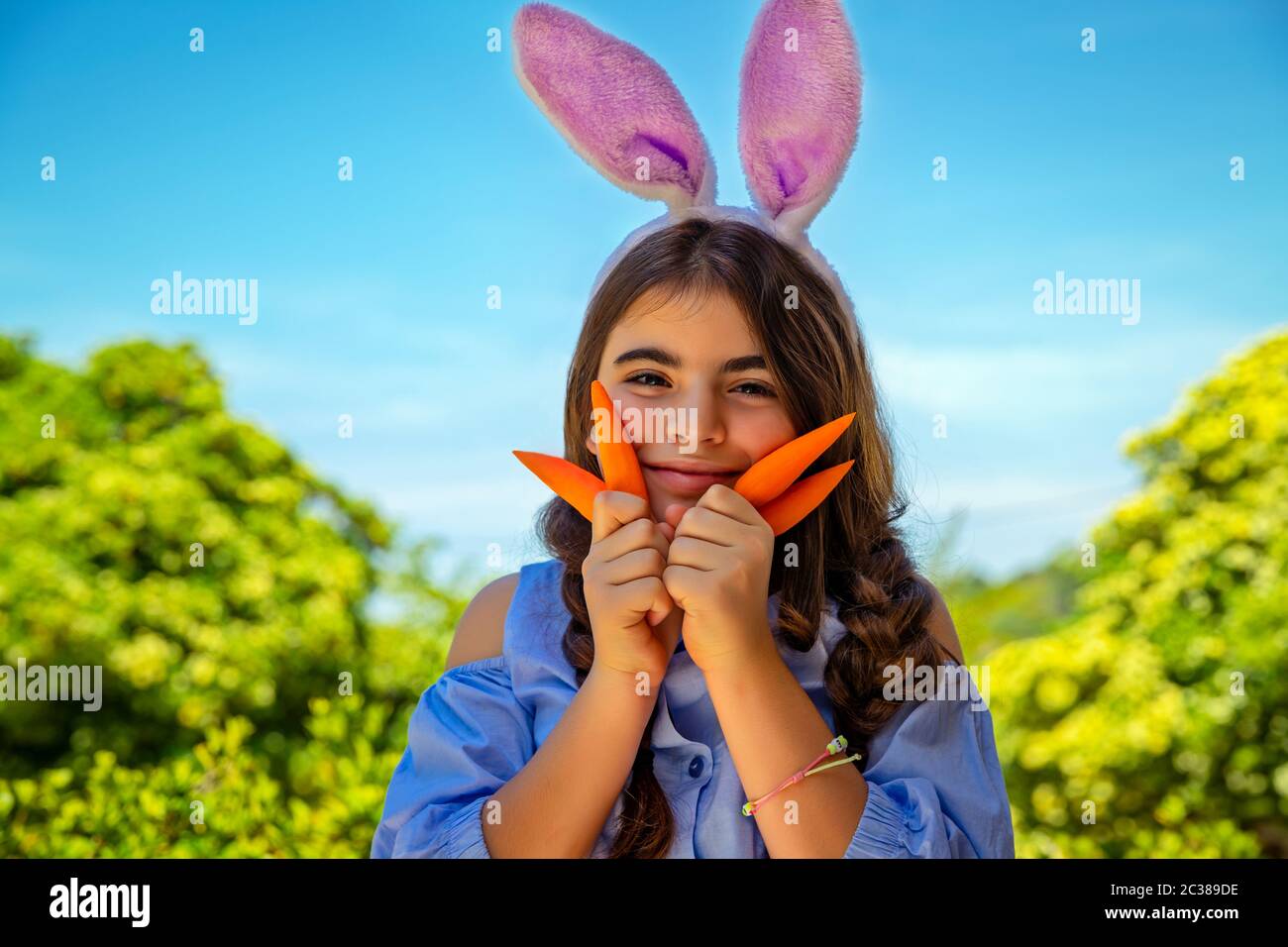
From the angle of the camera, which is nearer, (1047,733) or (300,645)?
(300,645)

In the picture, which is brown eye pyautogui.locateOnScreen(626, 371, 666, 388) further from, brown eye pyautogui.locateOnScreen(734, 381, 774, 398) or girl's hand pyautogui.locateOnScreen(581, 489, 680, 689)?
girl's hand pyautogui.locateOnScreen(581, 489, 680, 689)

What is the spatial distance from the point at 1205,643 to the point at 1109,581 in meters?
0.40

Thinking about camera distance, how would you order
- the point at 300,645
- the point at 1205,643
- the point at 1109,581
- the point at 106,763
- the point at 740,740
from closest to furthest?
the point at 740,740
the point at 106,763
the point at 300,645
the point at 1205,643
the point at 1109,581

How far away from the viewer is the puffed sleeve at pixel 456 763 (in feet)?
4.67

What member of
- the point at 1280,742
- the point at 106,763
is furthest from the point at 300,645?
the point at 1280,742

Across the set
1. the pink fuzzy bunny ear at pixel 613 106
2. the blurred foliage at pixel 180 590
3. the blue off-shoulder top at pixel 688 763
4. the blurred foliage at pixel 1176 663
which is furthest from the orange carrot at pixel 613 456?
the blurred foliage at pixel 1176 663

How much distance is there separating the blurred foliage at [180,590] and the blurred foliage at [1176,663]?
2.06 metres

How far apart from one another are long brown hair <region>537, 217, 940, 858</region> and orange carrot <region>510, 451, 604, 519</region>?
18 centimetres

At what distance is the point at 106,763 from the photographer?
310 cm

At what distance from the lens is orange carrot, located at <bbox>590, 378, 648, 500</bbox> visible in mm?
1441

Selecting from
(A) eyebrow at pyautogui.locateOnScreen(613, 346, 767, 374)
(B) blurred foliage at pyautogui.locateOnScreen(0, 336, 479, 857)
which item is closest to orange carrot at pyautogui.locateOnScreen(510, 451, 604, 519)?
(A) eyebrow at pyautogui.locateOnScreen(613, 346, 767, 374)

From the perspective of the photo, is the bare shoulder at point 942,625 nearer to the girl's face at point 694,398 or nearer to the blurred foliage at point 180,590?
the girl's face at point 694,398

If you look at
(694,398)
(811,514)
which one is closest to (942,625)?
(811,514)
